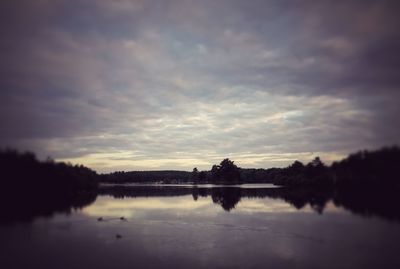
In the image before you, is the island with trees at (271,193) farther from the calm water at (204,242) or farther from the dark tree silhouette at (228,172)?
the dark tree silhouette at (228,172)

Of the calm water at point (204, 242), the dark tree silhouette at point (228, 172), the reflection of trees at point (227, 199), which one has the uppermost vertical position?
the dark tree silhouette at point (228, 172)

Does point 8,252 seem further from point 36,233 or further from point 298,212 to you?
point 298,212

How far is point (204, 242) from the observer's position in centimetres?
2978

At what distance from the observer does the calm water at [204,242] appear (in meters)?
23.6

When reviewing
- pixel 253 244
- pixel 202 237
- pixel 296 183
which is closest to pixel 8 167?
pixel 202 237

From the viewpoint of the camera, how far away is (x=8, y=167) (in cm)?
8119

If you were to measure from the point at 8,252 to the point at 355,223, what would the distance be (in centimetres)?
3844

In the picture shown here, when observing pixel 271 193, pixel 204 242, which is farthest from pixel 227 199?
pixel 204 242

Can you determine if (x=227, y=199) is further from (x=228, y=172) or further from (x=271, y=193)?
(x=228, y=172)

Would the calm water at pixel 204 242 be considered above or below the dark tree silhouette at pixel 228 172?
below

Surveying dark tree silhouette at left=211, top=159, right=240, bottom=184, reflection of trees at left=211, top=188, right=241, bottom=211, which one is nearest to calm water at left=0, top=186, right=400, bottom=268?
reflection of trees at left=211, top=188, right=241, bottom=211

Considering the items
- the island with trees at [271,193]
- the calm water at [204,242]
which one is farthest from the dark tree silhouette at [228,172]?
the calm water at [204,242]

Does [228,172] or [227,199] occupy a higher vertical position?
[228,172]

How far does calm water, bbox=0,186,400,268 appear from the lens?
23.6m
